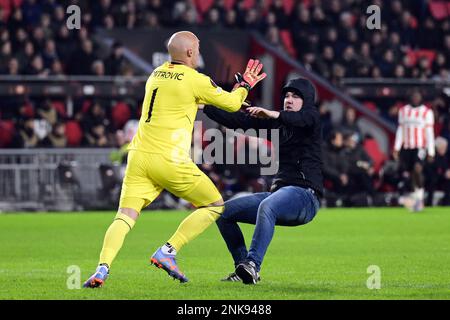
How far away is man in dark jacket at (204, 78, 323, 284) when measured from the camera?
10398mm

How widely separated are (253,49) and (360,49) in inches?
126

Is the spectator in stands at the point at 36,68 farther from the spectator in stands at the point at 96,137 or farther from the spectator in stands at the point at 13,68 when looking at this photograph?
the spectator in stands at the point at 96,137

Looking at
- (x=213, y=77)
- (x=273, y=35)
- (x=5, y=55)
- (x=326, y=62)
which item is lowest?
(x=213, y=77)

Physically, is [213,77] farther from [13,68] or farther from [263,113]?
[263,113]

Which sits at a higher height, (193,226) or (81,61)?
(81,61)

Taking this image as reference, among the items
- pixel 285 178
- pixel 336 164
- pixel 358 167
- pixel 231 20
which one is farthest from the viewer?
pixel 231 20

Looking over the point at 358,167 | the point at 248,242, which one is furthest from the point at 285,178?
the point at 358,167

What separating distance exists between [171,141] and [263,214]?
3.38 ft

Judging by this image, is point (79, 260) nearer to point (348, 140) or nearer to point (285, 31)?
point (348, 140)

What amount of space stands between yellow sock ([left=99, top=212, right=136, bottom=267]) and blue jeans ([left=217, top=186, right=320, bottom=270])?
39.5 inches

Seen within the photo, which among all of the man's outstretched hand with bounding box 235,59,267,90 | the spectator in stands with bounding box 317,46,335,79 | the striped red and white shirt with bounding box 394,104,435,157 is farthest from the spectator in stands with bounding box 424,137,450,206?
the man's outstretched hand with bounding box 235,59,267,90

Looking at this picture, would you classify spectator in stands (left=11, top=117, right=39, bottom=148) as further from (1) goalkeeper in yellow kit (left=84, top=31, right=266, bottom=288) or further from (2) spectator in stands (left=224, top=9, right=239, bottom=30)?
(1) goalkeeper in yellow kit (left=84, top=31, right=266, bottom=288)

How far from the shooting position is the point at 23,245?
15.5 metres

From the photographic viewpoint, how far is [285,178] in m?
10.8
